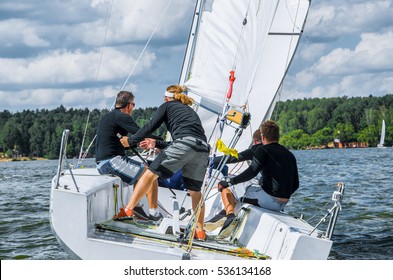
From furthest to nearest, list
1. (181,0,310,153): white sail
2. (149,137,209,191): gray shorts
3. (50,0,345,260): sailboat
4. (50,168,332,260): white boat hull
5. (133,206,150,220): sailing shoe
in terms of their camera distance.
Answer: (181,0,310,153): white sail < (133,206,150,220): sailing shoe < (149,137,209,191): gray shorts < (50,0,345,260): sailboat < (50,168,332,260): white boat hull

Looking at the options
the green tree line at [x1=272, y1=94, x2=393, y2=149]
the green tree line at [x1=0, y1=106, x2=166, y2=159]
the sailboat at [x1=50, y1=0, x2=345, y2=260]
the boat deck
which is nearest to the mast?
the sailboat at [x1=50, y1=0, x2=345, y2=260]

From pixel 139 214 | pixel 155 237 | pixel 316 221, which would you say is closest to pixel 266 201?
pixel 155 237

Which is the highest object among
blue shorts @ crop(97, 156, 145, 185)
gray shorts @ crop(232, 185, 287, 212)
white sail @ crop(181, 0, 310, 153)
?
white sail @ crop(181, 0, 310, 153)

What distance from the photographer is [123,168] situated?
25.8 feet

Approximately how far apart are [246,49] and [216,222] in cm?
262

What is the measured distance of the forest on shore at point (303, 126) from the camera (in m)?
102

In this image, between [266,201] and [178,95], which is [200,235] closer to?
[266,201]

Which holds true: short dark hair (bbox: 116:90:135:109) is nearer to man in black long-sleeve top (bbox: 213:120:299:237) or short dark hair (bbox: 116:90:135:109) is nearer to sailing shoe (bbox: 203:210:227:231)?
man in black long-sleeve top (bbox: 213:120:299:237)

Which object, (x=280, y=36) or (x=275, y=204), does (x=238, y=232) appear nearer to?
(x=275, y=204)

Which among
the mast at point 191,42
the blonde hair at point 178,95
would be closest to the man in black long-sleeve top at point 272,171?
the blonde hair at point 178,95

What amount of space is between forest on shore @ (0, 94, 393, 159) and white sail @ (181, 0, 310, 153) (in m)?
85.1

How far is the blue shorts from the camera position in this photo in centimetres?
780

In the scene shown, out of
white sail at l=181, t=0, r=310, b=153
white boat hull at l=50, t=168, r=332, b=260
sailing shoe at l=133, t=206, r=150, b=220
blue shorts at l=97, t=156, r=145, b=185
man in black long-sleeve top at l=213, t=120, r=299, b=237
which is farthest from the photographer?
white sail at l=181, t=0, r=310, b=153

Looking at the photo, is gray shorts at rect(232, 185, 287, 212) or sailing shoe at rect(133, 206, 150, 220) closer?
gray shorts at rect(232, 185, 287, 212)
